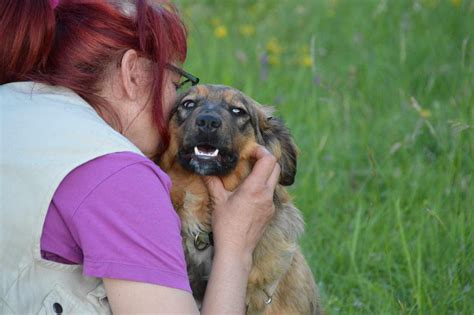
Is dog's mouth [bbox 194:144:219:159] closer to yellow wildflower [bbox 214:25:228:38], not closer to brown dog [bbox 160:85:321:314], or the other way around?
brown dog [bbox 160:85:321:314]

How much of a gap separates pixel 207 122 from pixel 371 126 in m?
2.85

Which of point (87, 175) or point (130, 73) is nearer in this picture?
point (87, 175)

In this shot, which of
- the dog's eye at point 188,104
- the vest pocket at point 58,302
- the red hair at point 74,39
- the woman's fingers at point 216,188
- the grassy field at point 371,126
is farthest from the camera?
the grassy field at point 371,126

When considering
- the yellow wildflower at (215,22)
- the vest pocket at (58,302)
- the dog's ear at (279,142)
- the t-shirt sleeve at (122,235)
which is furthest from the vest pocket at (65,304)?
the yellow wildflower at (215,22)

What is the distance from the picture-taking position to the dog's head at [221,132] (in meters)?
3.28

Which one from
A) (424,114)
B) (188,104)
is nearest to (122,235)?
(188,104)

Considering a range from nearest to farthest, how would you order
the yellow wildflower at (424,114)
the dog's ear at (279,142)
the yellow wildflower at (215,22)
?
the dog's ear at (279,142)
the yellow wildflower at (424,114)
the yellow wildflower at (215,22)

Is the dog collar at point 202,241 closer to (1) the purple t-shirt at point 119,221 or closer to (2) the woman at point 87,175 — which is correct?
(2) the woman at point 87,175

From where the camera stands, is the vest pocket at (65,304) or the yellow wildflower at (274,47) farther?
the yellow wildflower at (274,47)

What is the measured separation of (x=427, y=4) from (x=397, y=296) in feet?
15.3

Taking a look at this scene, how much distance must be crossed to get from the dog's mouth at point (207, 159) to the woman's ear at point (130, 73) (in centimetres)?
52

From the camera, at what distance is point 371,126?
5895 mm

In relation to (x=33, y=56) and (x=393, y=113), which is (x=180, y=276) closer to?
(x=33, y=56)

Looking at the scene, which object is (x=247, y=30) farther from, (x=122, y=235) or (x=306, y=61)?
(x=122, y=235)
